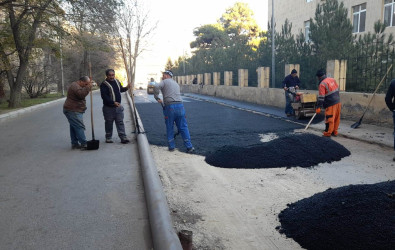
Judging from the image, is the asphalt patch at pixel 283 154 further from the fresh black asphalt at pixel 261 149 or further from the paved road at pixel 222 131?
the paved road at pixel 222 131

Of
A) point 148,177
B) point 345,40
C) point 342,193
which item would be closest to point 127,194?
point 148,177

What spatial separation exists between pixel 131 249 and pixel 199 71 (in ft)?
132

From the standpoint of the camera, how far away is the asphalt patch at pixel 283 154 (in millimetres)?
6215

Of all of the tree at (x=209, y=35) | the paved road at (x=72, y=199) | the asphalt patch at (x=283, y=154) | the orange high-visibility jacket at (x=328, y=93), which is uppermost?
the tree at (x=209, y=35)

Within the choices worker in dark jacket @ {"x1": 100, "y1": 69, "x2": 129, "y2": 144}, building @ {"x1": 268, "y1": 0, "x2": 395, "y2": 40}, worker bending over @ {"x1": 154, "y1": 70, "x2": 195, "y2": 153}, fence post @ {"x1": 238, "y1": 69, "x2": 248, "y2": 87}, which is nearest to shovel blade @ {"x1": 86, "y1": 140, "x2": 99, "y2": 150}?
worker in dark jacket @ {"x1": 100, "y1": 69, "x2": 129, "y2": 144}

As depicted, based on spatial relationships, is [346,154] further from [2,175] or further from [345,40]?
[345,40]

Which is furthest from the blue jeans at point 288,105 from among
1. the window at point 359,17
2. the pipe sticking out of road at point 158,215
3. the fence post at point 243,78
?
the window at point 359,17

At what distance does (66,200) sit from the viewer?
4406 mm

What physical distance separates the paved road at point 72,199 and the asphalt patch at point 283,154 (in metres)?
1.69

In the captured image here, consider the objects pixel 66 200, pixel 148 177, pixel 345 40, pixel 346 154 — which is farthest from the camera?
pixel 345 40

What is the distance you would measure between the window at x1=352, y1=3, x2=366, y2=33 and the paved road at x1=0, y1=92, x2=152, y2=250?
803 inches

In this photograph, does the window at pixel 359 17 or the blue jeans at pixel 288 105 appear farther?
the window at pixel 359 17

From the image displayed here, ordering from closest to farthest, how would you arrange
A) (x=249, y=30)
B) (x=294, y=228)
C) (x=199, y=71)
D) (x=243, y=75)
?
(x=294, y=228) < (x=243, y=75) < (x=199, y=71) < (x=249, y=30)

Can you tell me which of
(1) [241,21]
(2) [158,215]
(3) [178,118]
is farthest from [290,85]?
(1) [241,21]
